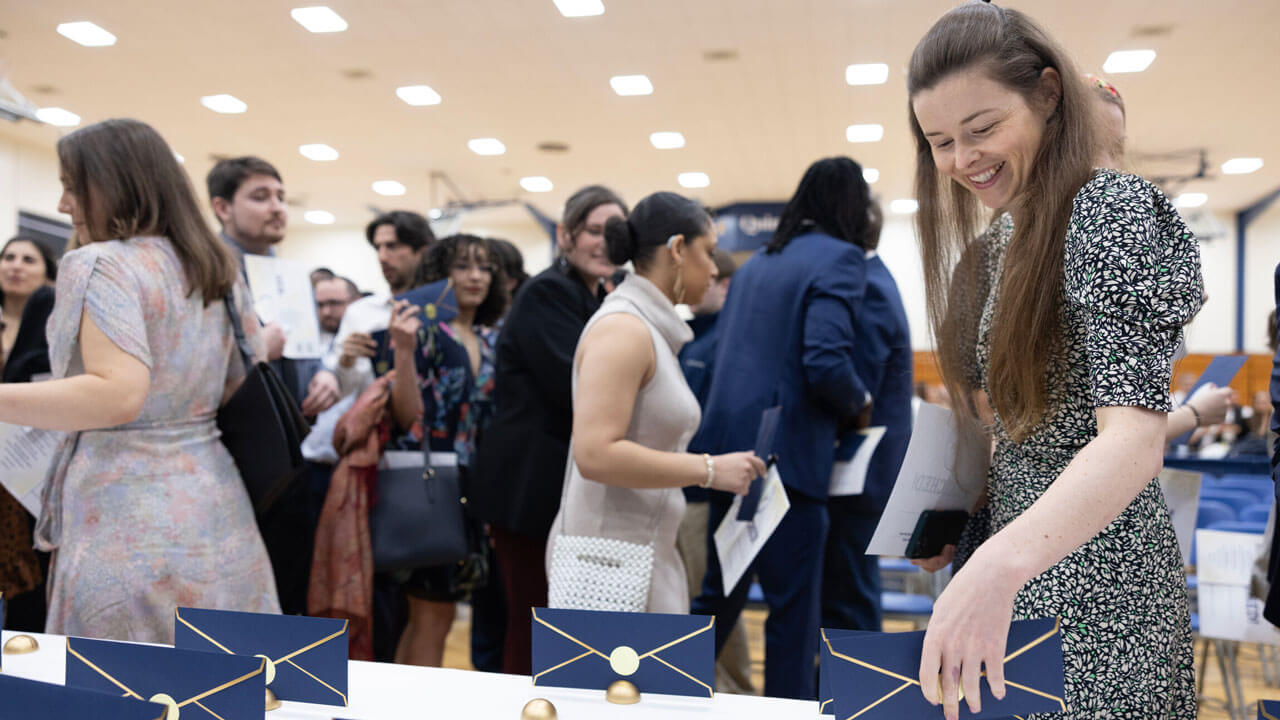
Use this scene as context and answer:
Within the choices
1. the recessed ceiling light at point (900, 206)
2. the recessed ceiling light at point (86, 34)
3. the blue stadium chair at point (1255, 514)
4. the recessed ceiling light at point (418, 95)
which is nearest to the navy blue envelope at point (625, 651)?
the blue stadium chair at point (1255, 514)

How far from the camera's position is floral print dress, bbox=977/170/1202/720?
804 millimetres

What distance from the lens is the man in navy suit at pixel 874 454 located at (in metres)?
2.41

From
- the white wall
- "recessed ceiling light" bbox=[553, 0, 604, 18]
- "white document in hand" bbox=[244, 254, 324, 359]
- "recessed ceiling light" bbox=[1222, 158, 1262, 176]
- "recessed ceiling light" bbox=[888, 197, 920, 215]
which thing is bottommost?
"white document in hand" bbox=[244, 254, 324, 359]

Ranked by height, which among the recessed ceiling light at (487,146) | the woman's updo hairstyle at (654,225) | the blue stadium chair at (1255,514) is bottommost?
the blue stadium chair at (1255,514)

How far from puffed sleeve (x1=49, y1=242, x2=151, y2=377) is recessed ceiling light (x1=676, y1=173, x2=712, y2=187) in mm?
9417

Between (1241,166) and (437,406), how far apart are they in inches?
422

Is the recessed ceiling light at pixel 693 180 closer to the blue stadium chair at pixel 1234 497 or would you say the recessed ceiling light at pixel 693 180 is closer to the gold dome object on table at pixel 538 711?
the blue stadium chair at pixel 1234 497

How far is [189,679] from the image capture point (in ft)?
2.83

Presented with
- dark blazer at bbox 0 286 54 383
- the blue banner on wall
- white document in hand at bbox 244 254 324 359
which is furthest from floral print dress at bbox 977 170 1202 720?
the blue banner on wall

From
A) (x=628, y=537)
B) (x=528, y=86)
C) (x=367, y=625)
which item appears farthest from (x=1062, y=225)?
(x=528, y=86)

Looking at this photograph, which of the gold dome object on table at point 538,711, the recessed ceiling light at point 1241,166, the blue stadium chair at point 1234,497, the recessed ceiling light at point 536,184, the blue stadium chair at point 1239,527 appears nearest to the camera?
the gold dome object on table at point 538,711

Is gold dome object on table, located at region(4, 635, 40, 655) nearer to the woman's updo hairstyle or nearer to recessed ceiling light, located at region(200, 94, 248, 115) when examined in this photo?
the woman's updo hairstyle

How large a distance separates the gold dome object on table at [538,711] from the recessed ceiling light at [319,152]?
946 centimetres

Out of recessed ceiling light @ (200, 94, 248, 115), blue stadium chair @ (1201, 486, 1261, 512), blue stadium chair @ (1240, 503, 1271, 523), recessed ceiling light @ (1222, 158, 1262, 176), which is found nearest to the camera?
blue stadium chair @ (1240, 503, 1271, 523)
